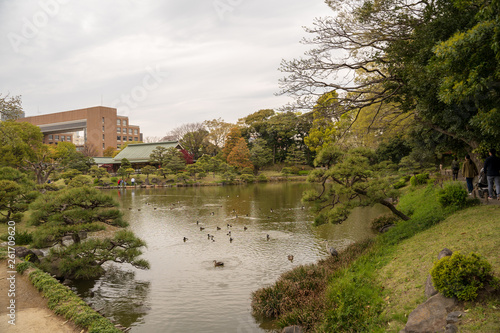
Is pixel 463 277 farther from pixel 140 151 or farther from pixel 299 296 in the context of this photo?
pixel 140 151

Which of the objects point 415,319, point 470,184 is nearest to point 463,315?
point 415,319

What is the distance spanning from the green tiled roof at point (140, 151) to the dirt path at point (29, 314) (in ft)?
136

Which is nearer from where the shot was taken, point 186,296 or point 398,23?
point 186,296

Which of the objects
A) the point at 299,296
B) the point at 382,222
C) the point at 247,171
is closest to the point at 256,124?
the point at 247,171

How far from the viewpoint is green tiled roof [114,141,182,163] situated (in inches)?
1897

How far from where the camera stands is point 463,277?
478 cm

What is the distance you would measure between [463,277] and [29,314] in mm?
7319

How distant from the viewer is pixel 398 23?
32.4ft

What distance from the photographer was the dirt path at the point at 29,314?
5.49 meters

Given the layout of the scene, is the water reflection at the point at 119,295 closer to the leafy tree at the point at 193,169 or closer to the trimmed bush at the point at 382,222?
the trimmed bush at the point at 382,222

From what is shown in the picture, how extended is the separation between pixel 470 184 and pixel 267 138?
40.4 m

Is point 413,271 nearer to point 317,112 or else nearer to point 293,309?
point 293,309

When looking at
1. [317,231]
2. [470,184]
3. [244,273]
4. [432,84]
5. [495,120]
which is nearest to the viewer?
[495,120]

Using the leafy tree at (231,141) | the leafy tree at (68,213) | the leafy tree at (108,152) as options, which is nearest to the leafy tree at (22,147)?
the leafy tree at (68,213)
